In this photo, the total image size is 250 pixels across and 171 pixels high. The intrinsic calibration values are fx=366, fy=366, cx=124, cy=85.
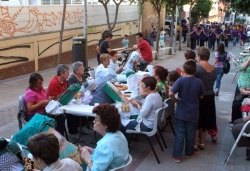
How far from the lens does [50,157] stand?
299 cm

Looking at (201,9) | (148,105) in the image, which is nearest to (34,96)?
(148,105)

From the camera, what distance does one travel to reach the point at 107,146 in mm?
3492


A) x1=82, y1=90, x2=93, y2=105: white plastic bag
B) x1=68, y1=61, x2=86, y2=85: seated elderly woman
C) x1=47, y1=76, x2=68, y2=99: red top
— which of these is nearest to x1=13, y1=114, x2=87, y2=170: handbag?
x1=47, y1=76, x2=68, y2=99: red top

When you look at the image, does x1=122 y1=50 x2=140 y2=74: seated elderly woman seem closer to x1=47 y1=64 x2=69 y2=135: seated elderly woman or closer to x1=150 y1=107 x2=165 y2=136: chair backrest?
x1=47 y1=64 x2=69 y2=135: seated elderly woman

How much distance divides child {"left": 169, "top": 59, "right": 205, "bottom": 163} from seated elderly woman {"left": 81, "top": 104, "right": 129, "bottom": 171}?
2007 mm

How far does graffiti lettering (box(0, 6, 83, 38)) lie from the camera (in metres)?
12.5

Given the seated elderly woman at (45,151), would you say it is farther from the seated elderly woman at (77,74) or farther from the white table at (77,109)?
Result: the seated elderly woman at (77,74)

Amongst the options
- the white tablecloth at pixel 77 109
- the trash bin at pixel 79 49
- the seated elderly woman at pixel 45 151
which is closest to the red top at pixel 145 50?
the trash bin at pixel 79 49

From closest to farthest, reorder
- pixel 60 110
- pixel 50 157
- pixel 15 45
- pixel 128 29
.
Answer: pixel 50 157
pixel 60 110
pixel 15 45
pixel 128 29

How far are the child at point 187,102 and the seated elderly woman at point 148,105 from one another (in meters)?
0.26

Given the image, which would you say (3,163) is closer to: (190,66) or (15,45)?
(190,66)

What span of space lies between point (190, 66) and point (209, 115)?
4.06 ft

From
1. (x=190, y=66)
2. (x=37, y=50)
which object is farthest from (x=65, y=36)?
(x=190, y=66)

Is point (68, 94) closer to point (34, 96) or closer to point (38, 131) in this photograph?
point (34, 96)
